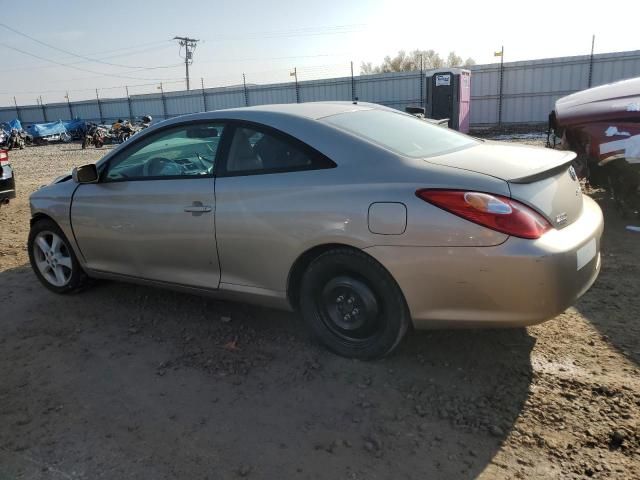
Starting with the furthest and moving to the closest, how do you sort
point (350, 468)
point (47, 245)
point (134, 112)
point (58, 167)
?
1. point (134, 112)
2. point (58, 167)
3. point (47, 245)
4. point (350, 468)

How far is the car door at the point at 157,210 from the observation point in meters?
3.53

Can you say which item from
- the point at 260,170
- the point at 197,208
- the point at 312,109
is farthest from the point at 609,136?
the point at 197,208

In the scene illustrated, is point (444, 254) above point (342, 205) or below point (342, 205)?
below

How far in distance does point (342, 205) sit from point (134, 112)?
3493 centimetres

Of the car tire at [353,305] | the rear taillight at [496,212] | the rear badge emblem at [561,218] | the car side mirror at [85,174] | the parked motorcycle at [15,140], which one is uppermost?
the car side mirror at [85,174]

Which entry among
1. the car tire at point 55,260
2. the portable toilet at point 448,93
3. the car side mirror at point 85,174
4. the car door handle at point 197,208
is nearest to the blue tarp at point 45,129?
the portable toilet at point 448,93

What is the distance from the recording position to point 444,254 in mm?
2648

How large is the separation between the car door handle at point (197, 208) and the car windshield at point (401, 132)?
38.3 inches

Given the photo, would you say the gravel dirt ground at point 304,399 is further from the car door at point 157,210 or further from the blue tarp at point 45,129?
the blue tarp at point 45,129

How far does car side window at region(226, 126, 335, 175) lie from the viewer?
315 cm

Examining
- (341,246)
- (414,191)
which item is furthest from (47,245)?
(414,191)

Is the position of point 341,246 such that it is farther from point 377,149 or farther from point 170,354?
point 170,354

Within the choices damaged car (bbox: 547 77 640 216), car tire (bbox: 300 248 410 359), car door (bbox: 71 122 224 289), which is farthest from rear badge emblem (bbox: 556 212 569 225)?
damaged car (bbox: 547 77 640 216)

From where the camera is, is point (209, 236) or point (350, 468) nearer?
point (350, 468)
